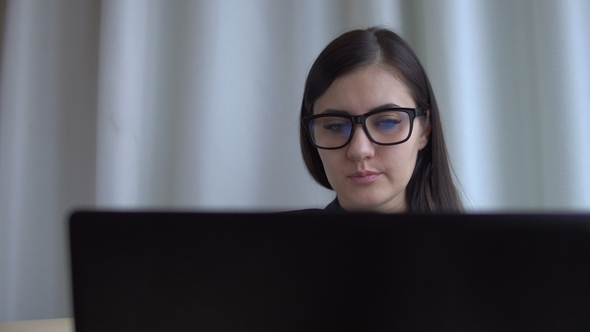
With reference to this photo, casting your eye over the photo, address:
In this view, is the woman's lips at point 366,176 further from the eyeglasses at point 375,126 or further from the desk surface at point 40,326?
the desk surface at point 40,326

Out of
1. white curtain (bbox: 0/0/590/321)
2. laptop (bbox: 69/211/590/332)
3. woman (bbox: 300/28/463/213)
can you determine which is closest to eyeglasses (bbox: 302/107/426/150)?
woman (bbox: 300/28/463/213)

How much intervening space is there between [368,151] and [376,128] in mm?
53

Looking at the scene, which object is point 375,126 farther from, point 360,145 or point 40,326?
point 40,326

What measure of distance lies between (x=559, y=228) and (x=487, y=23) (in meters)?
1.21

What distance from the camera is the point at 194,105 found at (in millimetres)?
1514

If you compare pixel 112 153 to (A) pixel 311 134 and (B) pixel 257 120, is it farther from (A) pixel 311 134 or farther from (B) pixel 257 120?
(A) pixel 311 134

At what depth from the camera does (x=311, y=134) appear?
3.50 feet

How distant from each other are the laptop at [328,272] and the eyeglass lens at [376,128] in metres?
0.65

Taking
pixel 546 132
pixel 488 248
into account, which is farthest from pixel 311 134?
pixel 488 248

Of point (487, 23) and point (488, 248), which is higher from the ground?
point (487, 23)

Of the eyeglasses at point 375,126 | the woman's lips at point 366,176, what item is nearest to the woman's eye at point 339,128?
the eyeglasses at point 375,126

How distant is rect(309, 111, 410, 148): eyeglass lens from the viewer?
0.99 m

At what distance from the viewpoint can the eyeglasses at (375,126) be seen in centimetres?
99

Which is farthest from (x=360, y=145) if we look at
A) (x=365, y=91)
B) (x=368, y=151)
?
(x=365, y=91)
